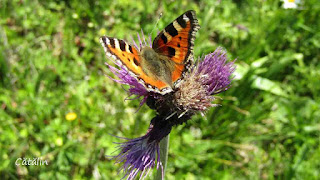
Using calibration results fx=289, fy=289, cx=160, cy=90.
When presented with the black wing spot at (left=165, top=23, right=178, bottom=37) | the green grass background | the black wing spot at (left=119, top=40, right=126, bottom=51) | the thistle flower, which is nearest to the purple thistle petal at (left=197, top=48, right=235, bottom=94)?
the thistle flower

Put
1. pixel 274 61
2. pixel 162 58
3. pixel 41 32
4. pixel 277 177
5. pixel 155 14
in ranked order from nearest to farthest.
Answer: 1. pixel 162 58
2. pixel 277 177
3. pixel 274 61
4. pixel 41 32
5. pixel 155 14

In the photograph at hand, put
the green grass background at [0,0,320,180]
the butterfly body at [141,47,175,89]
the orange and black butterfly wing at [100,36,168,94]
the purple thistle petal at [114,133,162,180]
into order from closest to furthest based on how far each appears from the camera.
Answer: the orange and black butterfly wing at [100,36,168,94] → the butterfly body at [141,47,175,89] → the purple thistle petal at [114,133,162,180] → the green grass background at [0,0,320,180]

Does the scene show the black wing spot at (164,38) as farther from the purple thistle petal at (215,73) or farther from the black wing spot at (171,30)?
the purple thistle petal at (215,73)

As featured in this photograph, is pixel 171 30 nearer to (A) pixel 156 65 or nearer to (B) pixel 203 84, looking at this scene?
(A) pixel 156 65

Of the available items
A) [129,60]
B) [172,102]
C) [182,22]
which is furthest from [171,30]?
[172,102]

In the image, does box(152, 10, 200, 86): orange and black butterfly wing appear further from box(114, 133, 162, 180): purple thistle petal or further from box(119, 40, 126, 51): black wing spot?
box(114, 133, 162, 180): purple thistle petal

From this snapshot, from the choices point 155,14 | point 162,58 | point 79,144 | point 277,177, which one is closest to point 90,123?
point 79,144

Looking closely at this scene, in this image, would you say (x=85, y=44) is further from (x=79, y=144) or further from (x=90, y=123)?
(x=79, y=144)
